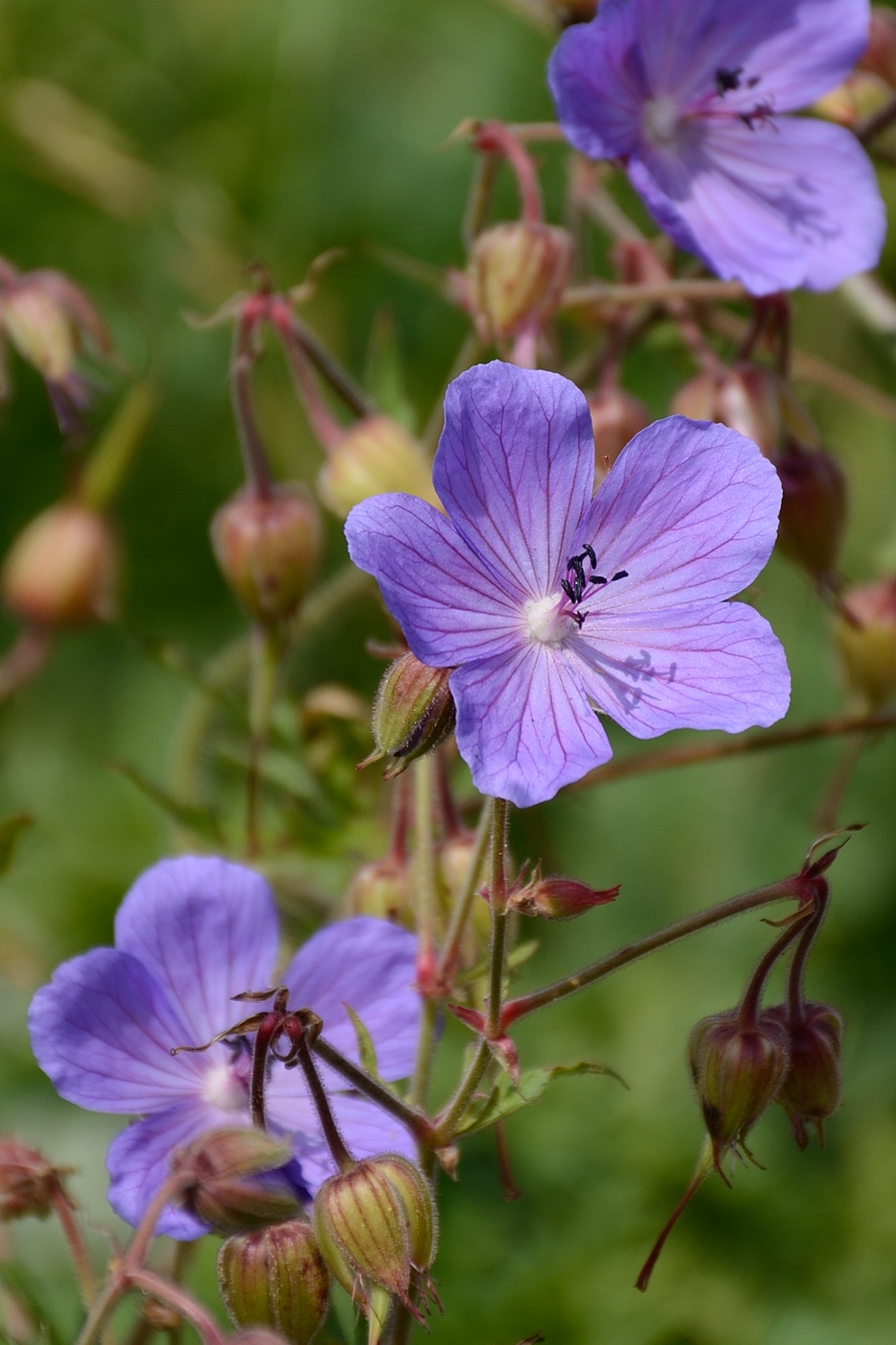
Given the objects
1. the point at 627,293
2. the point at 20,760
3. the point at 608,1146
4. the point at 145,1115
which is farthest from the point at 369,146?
the point at 145,1115

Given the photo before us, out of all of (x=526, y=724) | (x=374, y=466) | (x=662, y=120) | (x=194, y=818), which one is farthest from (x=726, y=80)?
(x=194, y=818)

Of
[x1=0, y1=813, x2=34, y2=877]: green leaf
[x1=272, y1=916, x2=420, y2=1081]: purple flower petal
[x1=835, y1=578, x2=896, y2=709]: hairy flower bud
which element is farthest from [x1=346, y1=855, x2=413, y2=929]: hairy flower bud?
[x1=835, y1=578, x2=896, y2=709]: hairy flower bud

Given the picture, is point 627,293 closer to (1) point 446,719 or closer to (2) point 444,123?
(1) point 446,719

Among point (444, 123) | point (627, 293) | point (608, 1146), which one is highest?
point (627, 293)

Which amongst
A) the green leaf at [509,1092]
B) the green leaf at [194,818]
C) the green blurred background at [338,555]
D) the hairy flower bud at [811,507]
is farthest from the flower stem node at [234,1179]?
the green blurred background at [338,555]

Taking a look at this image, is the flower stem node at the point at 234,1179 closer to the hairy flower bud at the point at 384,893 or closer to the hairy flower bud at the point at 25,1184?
the hairy flower bud at the point at 25,1184

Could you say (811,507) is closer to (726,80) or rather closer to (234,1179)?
(726,80)

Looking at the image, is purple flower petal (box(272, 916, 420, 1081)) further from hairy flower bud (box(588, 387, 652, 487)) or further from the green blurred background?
the green blurred background
